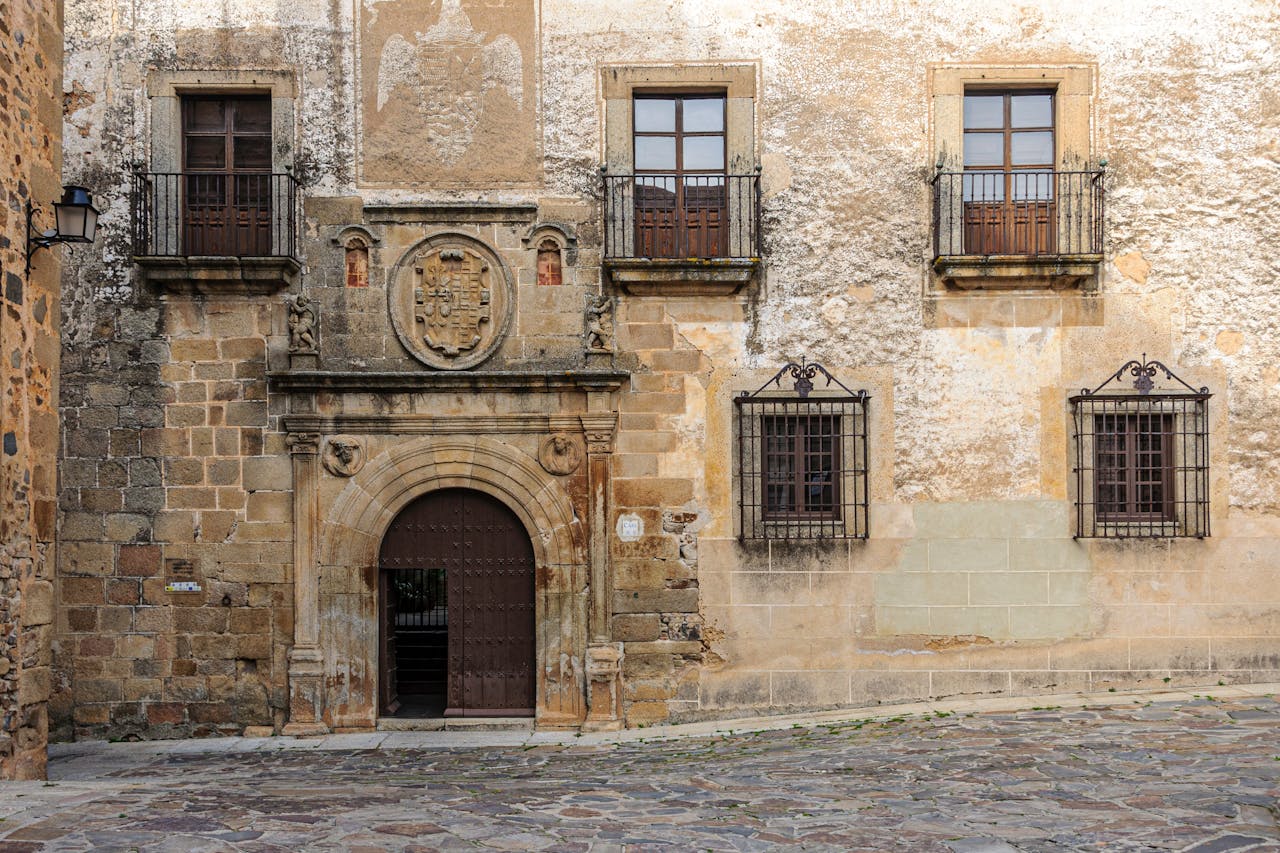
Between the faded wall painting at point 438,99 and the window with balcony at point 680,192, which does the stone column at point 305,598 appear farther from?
the window with balcony at point 680,192

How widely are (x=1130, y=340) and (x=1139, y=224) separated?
97 centimetres

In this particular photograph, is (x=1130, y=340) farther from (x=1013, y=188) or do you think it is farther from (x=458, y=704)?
(x=458, y=704)

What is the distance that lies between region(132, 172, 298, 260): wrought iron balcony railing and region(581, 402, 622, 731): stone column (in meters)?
2.85

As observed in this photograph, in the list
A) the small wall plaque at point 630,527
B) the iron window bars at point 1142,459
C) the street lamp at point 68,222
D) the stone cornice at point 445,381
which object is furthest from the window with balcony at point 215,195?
the iron window bars at point 1142,459

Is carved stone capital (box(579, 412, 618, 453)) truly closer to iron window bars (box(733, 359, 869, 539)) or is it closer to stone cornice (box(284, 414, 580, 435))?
stone cornice (box(284, 414, 580, 435))

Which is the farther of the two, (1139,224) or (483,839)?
(1139,224)

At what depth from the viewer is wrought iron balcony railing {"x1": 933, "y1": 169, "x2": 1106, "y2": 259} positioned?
9648 millimetres

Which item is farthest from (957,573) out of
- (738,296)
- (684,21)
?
(684,21)

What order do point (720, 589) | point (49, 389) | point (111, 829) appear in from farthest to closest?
point (720, 589) < point (49, 389) < point (111, 829)

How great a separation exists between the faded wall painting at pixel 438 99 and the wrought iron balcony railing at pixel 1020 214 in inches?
136

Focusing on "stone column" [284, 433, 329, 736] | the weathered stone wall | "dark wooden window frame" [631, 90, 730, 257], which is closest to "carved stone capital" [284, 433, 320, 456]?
"stone column" [284, 433, 329, 736]

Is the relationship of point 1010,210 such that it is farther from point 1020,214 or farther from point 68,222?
point 68,222

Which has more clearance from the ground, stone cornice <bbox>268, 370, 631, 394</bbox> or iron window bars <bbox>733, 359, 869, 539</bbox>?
stone cornice <bbox>268, 370, 631, 394</bbox>

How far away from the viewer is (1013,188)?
9758 mm
